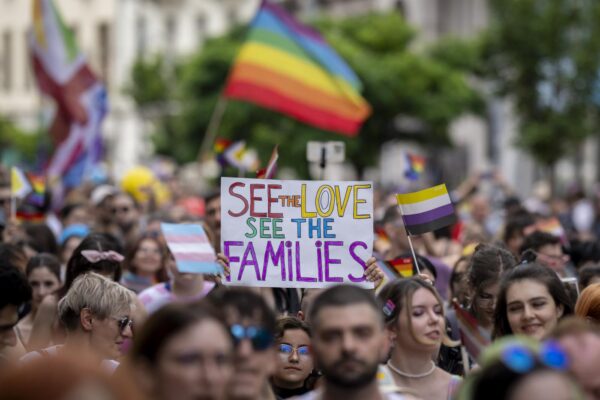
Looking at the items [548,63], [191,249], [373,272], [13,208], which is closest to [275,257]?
[373,272]

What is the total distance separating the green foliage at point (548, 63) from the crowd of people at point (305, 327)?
17.2 m

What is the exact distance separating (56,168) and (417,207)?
39.1 ft

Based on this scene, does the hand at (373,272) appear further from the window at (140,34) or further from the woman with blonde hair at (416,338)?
the window at (140,34)

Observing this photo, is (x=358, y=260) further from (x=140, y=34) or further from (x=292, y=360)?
(x=140, y=34)

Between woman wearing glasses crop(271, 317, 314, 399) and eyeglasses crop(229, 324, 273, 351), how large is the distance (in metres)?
1.79

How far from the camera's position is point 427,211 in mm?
8227

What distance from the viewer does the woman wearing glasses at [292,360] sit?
6641 millimetres

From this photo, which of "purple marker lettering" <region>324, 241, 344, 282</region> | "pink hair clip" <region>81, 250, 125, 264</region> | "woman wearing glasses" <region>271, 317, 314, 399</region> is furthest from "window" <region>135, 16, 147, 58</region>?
"woman wearing glasses" <region>271, 317, 314, 399</region>

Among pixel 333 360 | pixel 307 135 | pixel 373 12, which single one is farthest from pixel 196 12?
pixel 333 360

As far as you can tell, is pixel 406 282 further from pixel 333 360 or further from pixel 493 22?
pixel 493 22

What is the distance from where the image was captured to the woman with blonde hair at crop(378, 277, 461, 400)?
6141mm

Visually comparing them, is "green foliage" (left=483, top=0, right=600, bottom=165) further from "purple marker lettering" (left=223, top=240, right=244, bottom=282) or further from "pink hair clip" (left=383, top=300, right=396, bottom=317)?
"pink hair clip" (left=383, top=300, right=396, bottom=317)

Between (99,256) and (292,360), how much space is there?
214cm

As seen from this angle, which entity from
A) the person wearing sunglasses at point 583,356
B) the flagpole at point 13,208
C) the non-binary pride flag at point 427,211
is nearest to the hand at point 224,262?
the non-binary pride flag at point 427,211
